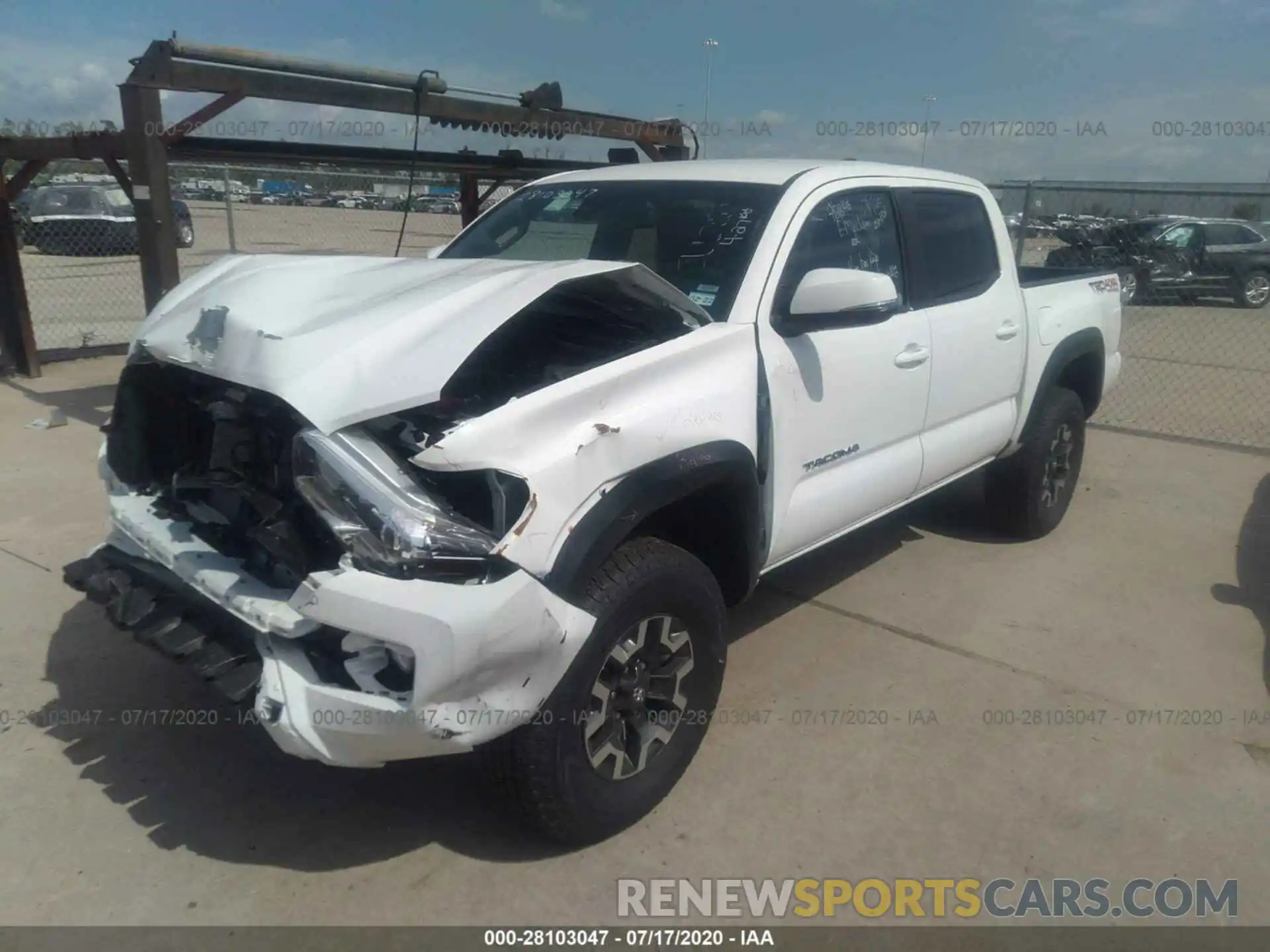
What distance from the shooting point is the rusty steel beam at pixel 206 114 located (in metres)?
6.05

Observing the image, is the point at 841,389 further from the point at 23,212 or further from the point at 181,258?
the point at 23,212

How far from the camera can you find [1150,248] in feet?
54.3

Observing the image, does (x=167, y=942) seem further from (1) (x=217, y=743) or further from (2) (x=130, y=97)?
(2) (x=130, y=97)

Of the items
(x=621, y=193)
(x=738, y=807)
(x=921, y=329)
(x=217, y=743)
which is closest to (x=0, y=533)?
(x=217, y=743)

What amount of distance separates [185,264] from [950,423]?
1385 cm

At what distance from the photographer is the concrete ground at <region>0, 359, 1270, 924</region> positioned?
2.76 meters

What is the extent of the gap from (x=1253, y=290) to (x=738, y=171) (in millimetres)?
17368

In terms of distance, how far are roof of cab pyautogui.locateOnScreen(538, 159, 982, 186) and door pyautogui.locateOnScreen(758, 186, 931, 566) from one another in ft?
0.45

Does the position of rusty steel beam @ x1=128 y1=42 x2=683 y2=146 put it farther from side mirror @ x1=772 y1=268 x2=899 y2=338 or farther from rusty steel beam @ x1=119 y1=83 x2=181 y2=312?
side mirror @ x1=772 y1=268 x2=899 y2=338

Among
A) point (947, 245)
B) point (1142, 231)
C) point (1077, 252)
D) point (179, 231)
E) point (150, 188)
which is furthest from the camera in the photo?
point (179, 231)

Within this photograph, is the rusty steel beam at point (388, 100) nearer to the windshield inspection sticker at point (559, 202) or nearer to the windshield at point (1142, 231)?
the windshield inspection sticker at point (559, 202)

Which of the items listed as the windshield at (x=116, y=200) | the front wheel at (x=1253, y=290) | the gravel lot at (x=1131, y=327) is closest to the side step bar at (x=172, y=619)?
the gravel lot at (x=1131, y=327)

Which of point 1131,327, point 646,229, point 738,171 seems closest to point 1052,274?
point 738,171

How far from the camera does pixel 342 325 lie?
105 inches
